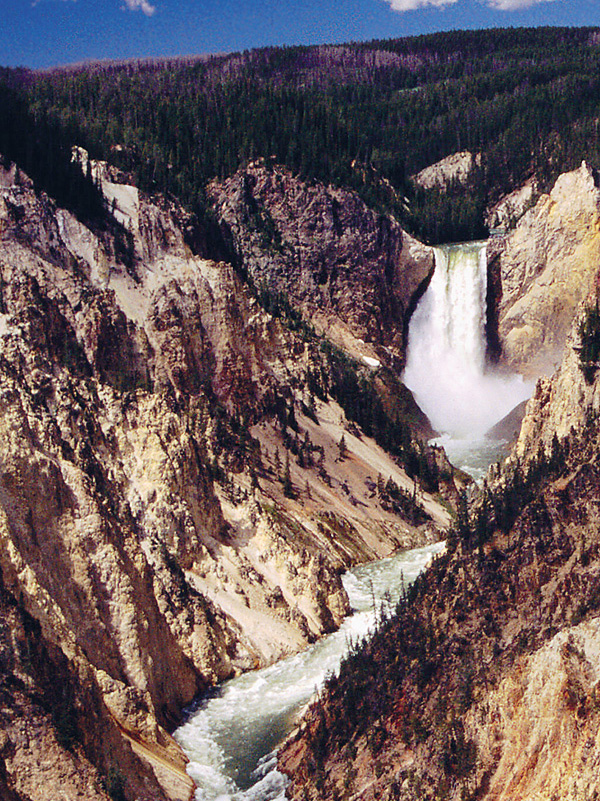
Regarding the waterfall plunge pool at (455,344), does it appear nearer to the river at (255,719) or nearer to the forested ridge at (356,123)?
the forested ridge at (356,123)

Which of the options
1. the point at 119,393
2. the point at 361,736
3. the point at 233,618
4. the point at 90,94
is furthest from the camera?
the point at 90,94

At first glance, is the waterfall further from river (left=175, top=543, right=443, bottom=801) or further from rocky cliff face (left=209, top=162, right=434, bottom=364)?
river (left=175, top=543, right=443, bottom=801)

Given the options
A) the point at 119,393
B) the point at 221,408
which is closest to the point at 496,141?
the point at 221,408

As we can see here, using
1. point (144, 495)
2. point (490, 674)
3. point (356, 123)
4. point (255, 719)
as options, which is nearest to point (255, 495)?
point (144, 495)

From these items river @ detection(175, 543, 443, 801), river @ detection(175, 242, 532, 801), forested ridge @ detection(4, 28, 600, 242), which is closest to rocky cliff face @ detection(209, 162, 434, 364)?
forested ridge @ detection(4, 28, 600, 242)

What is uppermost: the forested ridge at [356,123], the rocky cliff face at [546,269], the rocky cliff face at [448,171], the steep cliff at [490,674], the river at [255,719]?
the forested ridge at [356,123]

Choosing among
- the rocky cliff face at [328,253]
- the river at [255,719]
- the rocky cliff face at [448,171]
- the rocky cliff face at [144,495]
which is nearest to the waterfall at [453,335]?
the rocky cliff face at [328,253]

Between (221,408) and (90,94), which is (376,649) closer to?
(221,408)
